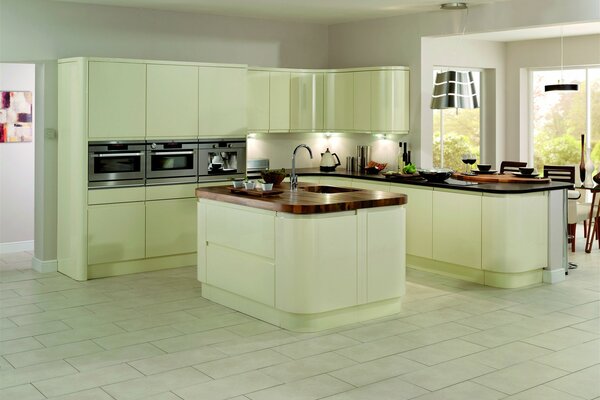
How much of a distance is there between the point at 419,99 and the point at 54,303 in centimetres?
446

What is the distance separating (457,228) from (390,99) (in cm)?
194

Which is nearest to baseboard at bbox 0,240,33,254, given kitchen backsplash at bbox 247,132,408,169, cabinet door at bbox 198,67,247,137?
cabinet door at bbox 198,67,247,137

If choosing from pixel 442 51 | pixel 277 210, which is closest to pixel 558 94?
pixel 442 51

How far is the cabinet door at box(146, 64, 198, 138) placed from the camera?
7.29m

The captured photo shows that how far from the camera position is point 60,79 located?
7285mm

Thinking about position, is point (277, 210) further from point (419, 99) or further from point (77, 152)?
point (419, 99)

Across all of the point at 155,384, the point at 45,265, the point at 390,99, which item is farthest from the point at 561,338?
the point at 45,265

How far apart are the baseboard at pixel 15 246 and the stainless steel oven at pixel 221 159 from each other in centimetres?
246

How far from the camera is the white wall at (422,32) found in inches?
276

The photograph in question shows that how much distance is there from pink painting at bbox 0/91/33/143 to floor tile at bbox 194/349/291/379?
496 centimetres

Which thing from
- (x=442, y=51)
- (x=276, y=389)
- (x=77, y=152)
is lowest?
(x=276, y=389)

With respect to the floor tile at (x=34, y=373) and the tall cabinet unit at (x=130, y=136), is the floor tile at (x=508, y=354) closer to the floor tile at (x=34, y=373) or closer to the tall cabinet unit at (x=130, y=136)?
the floor tile at (x=34, y=373)

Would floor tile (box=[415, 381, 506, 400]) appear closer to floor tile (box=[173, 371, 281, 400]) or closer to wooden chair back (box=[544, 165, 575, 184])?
floor tile (box=[173, 371, 281, 400])

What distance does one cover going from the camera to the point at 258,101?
27.6 feet
